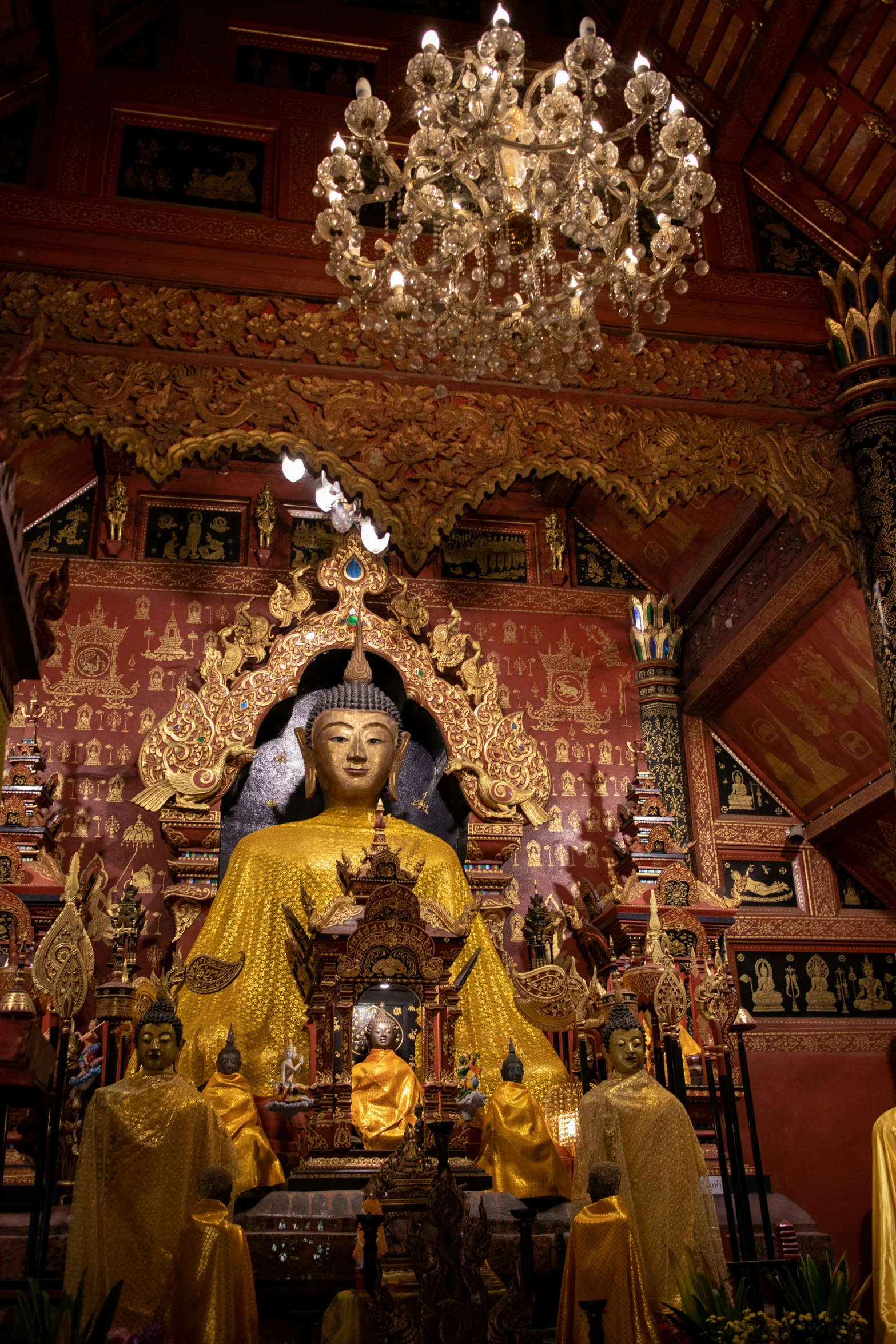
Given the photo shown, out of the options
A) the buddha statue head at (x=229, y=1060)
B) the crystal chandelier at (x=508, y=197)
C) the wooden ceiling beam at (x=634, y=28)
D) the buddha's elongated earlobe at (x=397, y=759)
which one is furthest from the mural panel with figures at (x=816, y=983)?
the wooden ceiling beam at (x=634, y=28)

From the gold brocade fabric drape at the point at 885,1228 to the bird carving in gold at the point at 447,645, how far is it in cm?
427

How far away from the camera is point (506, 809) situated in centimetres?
802

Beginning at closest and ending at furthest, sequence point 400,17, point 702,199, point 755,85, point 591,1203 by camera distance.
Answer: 1. point 591,1203
2. point 702,199
3. point 755,85
4. point 400,17

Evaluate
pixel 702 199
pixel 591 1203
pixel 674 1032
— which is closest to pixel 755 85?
pixel 702 199

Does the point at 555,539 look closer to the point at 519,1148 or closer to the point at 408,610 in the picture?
the point at 408,610

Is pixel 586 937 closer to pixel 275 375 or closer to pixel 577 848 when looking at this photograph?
pixel 577 848

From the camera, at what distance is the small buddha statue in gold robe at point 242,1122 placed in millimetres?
5426

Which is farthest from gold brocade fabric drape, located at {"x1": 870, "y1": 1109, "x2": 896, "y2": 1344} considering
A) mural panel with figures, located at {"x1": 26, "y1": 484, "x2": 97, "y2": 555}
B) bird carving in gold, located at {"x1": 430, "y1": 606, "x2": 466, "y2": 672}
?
mural panel with figures, located at {"x1": 26, "y1": 484, "x2": 97, "y2": 555}

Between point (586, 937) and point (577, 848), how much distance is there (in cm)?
82

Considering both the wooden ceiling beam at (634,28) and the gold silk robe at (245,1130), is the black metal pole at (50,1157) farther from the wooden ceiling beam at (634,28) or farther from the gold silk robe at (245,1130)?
the wooden ceiling beam at (634,28)

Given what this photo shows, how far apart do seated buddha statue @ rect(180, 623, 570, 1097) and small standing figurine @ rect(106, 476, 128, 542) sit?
2118 millimetres

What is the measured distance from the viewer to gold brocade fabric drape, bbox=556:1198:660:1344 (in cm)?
392

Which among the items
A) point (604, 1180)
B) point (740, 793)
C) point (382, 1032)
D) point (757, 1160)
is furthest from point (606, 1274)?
point (740, 793)

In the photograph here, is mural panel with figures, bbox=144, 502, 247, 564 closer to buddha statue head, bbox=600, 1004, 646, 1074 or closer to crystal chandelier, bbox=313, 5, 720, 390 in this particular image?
crystal chandelier, bbox=313, 5, 720, 390
